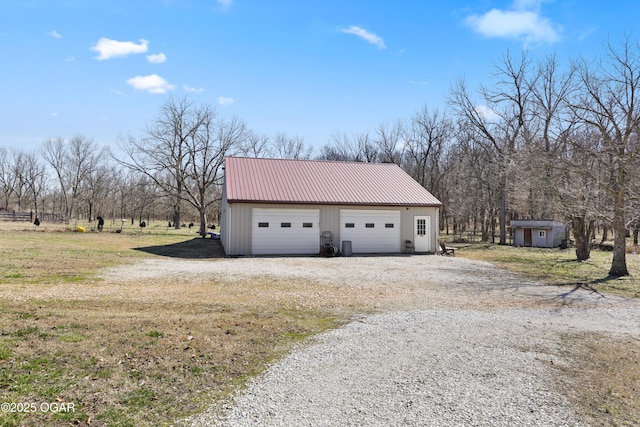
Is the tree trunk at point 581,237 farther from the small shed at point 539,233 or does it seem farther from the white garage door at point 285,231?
the white garage door at point 285,231

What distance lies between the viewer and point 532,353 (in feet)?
17.7

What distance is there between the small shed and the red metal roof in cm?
1207

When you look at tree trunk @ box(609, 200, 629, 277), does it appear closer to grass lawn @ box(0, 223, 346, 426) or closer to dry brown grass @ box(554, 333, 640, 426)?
dry brown grass @ box(554, 333, 640, 426)

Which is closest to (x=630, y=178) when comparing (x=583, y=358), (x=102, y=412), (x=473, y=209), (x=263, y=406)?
(x=583, y=358)

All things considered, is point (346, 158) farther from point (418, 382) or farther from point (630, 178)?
point (418, 382)

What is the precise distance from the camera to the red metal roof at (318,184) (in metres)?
18.1

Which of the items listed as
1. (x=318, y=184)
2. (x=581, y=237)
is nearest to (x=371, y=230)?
(x=318, y=184)

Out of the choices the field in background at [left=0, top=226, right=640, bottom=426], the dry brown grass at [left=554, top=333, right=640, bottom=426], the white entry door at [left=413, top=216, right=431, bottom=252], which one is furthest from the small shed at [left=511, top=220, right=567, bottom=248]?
the dry brown grass at [left=554, top=333, right=640, bottom=426]

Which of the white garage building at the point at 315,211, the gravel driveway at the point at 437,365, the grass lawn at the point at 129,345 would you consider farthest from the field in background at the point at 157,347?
the white garage building at the point at 315,211

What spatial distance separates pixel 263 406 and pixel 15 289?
725 centimetres

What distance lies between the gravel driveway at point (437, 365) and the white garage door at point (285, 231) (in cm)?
817

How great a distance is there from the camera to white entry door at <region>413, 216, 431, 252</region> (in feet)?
64.5

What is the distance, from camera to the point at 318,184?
781 inches

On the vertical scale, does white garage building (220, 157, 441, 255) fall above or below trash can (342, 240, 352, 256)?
above
